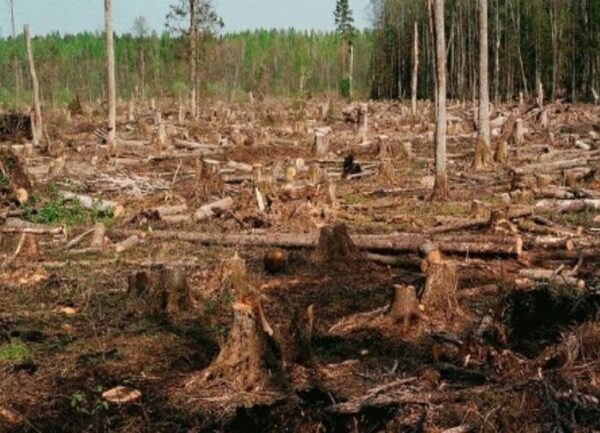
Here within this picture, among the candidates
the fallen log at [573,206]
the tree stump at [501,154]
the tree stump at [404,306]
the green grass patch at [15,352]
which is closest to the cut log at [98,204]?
the green grass patch at [15,352]

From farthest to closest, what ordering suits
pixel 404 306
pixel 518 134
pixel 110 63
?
pixel 110 63 < pixel 518 134 < pixel 404 306

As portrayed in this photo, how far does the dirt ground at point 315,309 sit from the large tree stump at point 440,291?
0.45 ft

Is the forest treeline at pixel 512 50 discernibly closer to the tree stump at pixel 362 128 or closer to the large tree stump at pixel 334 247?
the tree stump at pixel 362 128

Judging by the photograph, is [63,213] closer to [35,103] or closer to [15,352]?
[15,352]

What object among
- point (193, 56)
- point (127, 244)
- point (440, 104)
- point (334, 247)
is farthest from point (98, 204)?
point (193, 56)

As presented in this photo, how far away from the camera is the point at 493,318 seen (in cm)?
677

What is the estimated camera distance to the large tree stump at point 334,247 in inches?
385

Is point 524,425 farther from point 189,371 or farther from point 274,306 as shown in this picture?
point 274,306

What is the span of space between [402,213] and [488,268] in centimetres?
430

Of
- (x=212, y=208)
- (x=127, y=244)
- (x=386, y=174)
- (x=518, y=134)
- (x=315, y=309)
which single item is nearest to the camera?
(x=315, y=309)

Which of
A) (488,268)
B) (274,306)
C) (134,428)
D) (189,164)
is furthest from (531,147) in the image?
(134,428)

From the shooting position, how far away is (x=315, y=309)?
798 centimetres

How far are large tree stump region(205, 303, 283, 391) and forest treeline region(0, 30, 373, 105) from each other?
47.0 m

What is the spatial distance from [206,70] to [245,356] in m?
55.4
